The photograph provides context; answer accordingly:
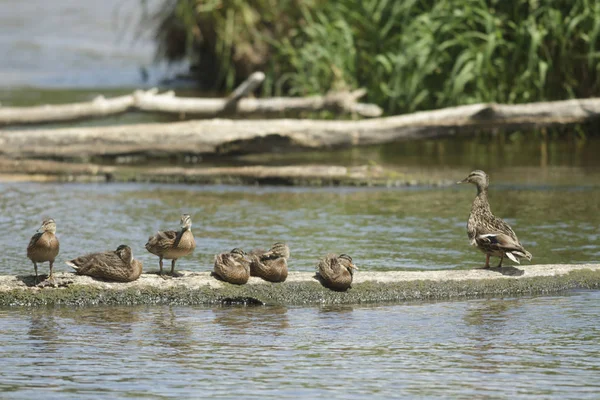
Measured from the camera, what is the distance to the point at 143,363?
6695 mm

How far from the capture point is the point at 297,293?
8.22m

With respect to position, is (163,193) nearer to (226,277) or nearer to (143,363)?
(226,277)

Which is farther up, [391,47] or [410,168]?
[391,47]

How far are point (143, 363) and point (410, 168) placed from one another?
8792 millimetres

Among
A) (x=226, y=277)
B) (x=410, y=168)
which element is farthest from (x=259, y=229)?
(x=410, y=168)

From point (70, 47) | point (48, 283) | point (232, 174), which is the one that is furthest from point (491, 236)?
point (70, 47)

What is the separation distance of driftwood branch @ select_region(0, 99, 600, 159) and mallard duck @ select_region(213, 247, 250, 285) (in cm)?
636

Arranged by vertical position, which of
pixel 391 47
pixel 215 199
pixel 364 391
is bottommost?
pixel 364 391

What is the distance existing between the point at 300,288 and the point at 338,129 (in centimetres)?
649

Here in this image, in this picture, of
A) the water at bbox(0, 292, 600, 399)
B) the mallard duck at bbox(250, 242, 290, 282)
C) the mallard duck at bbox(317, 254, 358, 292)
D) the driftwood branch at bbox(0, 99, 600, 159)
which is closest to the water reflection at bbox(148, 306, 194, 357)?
the water at bbox(0, 292, 600, 399)

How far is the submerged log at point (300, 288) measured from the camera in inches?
316

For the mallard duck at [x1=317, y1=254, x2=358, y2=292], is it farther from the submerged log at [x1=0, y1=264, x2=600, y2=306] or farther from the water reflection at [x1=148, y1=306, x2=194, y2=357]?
the water reflection at [x1=148, y1=306, x2=194, y2=357]

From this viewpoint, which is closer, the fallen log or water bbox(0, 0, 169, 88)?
the fallen log

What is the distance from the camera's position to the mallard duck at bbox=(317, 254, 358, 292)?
8.07 meters
